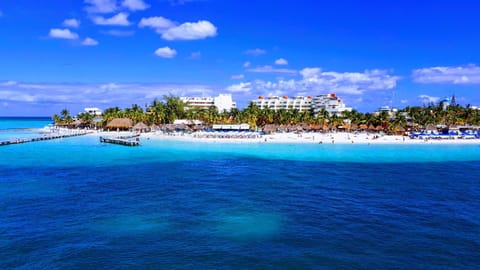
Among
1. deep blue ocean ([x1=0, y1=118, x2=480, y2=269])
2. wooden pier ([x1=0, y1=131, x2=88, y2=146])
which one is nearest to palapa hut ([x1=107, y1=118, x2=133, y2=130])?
wooden pier ([x1=0, y1=131, x2=88, y2=146])

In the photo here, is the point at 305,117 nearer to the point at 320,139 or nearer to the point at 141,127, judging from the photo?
the point at 320,139

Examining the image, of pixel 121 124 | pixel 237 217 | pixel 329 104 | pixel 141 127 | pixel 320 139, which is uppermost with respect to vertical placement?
pixel 329 104

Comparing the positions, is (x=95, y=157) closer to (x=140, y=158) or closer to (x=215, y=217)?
(x=140, y=158)

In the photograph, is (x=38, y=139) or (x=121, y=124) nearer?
(x=38, y=139)

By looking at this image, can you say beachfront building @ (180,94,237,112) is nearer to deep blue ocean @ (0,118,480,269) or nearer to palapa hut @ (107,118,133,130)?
palapa hut @ (107,118,133,130)

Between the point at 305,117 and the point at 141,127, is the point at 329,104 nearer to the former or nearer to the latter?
the point at 305,117

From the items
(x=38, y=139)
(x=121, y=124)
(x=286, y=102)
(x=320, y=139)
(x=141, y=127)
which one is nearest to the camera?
(x=38, y=139)

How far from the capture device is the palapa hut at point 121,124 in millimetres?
89000

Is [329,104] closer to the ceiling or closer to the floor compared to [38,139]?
closer to the ceiling

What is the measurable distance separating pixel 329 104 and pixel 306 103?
15.2m

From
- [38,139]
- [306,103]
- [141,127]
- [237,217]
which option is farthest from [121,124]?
[237,217]

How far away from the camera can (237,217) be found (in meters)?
20.9

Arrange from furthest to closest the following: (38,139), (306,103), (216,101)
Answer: (216,101)
(306,103)
(38,139)

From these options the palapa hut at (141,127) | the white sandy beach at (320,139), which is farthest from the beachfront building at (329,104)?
the palapa hut at (141,127)
